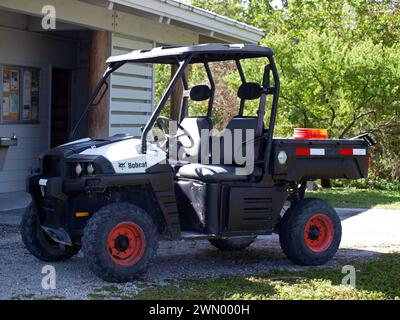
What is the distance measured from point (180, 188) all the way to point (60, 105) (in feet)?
26.1

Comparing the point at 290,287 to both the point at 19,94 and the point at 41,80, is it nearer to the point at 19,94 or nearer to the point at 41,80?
the point at 19,94

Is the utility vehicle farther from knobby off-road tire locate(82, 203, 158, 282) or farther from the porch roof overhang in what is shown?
the porch roof overhang

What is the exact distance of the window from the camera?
13.2 meters

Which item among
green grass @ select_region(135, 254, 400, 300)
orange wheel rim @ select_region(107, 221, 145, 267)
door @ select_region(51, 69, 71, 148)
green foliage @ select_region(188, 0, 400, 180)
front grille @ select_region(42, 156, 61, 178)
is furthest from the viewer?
Answer: green foliage @ select_region(188, 0, 400, 180)

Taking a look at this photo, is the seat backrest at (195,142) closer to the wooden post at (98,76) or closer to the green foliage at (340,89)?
the wooden post at (98,76)

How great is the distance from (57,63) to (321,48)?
253 inches

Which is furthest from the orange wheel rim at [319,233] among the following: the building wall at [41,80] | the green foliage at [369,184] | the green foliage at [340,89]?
the green foliage at [369,184]

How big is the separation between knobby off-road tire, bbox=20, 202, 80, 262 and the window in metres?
5.49

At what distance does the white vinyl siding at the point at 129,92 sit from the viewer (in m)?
13.1

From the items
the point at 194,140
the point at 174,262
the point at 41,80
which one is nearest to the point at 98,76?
the point at 41,80

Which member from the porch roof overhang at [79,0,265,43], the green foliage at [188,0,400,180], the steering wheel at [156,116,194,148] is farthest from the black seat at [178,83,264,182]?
the green foliage at [188,0,400,180]

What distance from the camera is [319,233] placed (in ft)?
28.0

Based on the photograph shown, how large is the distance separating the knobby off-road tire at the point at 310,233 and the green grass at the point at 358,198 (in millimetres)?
5306

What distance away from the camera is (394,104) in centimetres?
1855
